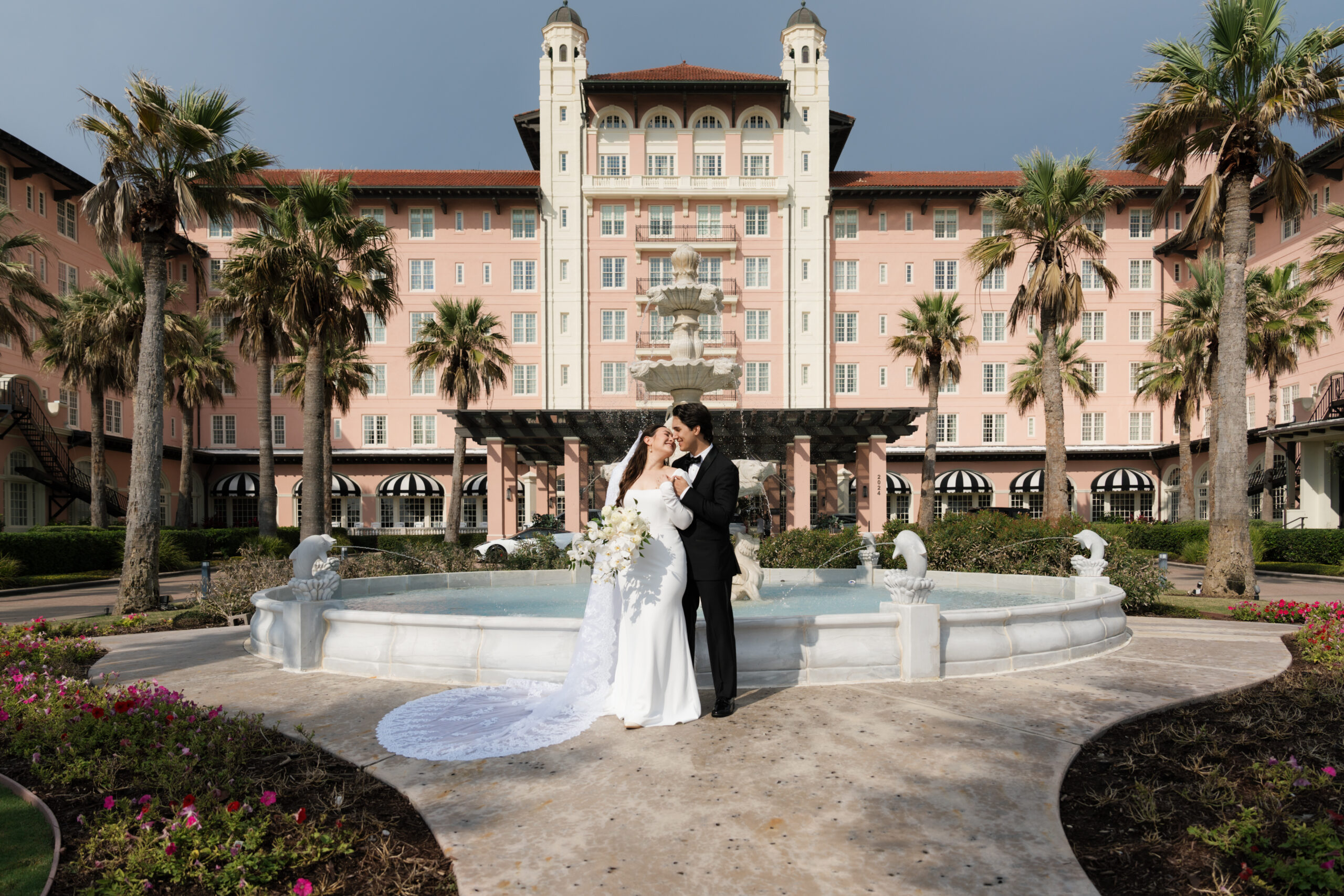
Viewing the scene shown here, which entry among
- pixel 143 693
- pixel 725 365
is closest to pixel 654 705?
pixel 143 693

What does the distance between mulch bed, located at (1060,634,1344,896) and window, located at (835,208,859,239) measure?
44.8 m

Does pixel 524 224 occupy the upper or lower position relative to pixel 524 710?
upper

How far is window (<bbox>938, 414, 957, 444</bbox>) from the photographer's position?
158 ft

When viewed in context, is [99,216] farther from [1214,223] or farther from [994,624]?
[1214,223]

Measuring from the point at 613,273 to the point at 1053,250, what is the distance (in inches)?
1093

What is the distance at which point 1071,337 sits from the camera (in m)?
47.3

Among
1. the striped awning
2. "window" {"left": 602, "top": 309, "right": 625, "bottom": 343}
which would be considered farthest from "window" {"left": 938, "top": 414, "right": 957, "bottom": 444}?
"window" {"left": 602, "top": 309, "right": 625, "bottom": 343}

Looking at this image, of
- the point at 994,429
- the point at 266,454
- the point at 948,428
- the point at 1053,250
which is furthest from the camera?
the point at 948,428

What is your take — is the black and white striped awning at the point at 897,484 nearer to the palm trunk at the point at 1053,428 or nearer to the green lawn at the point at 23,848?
the palm trunk at the point at 1053,428

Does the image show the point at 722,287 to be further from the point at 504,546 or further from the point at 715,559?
the point at 715,559

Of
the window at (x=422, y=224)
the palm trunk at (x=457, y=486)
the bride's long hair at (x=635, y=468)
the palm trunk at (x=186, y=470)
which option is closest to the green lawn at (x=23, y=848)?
the bride's long hair at (x=635, y=468)

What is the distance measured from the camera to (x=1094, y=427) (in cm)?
4803

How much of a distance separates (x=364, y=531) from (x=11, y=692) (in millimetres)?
40494

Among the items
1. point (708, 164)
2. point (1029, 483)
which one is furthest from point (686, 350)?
point (1029, 483)
